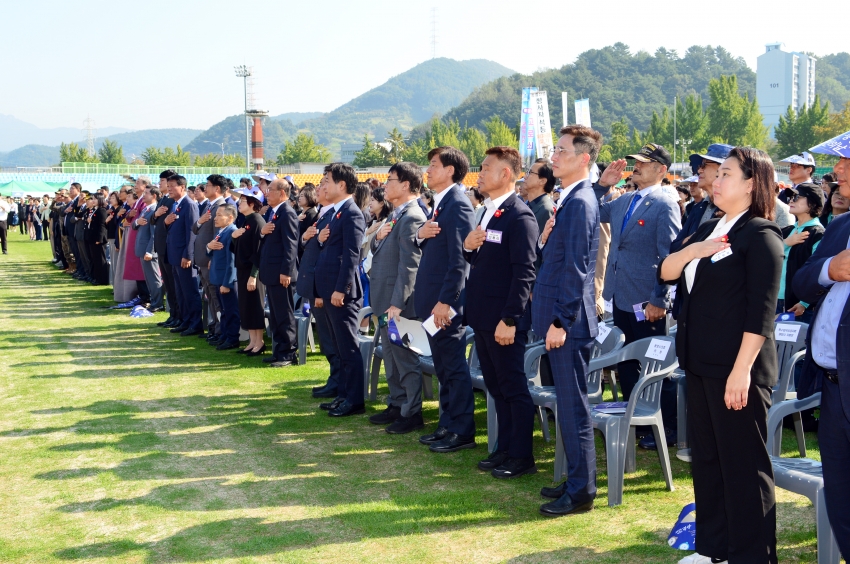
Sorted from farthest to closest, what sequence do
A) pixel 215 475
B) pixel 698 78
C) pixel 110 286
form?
pixel 698 78, pixel 110 286, pixel 215 475

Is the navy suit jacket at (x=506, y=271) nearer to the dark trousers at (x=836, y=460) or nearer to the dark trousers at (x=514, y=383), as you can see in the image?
the dark trousers at (x=514, y=383)

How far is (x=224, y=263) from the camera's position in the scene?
986 centimetres

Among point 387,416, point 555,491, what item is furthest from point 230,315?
point 555,491

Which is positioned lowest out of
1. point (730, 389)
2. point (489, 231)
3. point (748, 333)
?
point (730, 389)

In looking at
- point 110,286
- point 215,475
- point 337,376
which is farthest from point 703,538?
point 110,286

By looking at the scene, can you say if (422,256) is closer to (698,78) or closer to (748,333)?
(748,333)

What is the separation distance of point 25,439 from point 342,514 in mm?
3256

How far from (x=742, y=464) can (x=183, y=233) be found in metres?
8.96

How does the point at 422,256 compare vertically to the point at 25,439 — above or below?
above

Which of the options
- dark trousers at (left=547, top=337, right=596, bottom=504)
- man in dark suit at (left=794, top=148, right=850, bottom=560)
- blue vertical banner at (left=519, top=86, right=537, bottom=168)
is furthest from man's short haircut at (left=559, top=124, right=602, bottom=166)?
blue vertical banner at (left=519, top=86, right=537, bottom=168)

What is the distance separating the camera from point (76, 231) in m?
17.6

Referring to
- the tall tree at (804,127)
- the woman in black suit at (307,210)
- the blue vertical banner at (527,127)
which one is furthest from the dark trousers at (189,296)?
the tall tree at (804,127)

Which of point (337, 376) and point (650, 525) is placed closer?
point (650, 525)

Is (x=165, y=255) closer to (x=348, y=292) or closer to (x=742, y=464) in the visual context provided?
(x=348, y=292)
